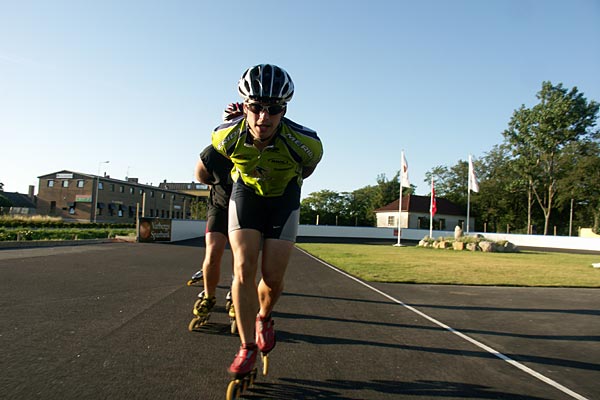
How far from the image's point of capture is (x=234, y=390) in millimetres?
2859

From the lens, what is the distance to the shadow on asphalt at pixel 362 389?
302 cm

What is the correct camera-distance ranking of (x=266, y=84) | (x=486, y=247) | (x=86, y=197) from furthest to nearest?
(x=86, y=197)
(x=486, y=247)
(x=266, y=84)

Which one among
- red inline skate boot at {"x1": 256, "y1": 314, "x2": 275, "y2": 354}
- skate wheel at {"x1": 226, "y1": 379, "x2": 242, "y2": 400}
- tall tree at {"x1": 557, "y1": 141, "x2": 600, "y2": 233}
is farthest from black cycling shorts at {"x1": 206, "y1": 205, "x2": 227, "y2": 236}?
tall tree at {"x1": 557, "y1": 141, "x2": 600, "y2": 233}

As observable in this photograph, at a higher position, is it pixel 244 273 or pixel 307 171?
pixel 307 171

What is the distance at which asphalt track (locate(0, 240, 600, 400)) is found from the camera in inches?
123

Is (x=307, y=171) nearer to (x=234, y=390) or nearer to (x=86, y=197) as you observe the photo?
(x=234, y=390)

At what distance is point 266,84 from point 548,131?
66.4m

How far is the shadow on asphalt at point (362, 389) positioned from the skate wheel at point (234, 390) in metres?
0.11

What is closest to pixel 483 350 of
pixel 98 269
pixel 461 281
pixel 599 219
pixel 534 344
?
pixel 534 344

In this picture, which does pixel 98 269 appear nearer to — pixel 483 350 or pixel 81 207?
pixel 483 350

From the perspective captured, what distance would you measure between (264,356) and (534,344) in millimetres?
3237

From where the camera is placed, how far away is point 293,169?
142 inches

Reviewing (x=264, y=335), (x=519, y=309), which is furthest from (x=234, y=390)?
(x=519, y=309)

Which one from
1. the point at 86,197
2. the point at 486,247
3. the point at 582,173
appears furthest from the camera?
the point at 86,197
